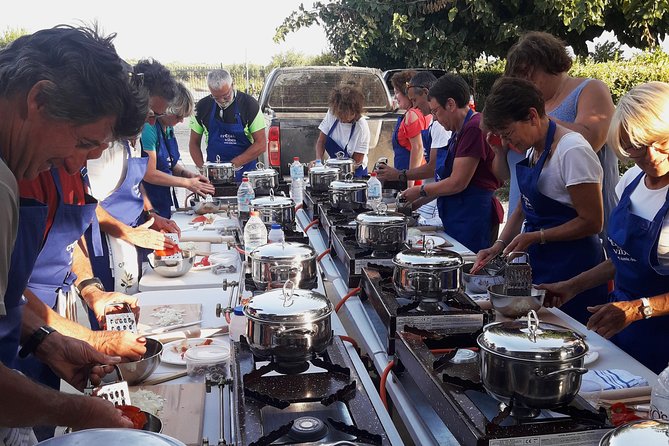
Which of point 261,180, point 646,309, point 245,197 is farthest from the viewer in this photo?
point 261,180

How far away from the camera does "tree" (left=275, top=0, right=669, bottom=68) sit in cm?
1083

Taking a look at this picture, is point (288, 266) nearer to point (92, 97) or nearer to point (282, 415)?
point (282, 415)

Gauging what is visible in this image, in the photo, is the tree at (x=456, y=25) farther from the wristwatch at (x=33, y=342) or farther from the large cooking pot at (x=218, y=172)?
the wristwatch at (x=33, y=342)

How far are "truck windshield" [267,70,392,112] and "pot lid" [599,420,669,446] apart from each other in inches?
277

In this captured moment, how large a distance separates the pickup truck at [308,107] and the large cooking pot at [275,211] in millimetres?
3600

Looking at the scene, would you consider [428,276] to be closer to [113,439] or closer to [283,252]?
[283,252]

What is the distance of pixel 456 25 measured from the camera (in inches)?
504

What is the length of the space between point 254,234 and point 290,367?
4.70ft

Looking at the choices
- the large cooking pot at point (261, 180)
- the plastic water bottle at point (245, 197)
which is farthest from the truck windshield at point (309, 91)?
the plastic water bottle at point (245, 197)

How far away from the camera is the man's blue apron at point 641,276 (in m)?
2.20

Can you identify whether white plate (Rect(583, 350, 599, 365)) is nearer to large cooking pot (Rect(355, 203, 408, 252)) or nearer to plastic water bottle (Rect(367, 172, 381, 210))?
large cooking pot (Rect(355, 203, 408, 252))

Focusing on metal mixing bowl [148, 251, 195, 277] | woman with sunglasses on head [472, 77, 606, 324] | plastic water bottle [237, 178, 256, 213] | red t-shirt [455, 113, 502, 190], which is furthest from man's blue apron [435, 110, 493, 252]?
metal mixing bowl [148, 251, 195, 277]

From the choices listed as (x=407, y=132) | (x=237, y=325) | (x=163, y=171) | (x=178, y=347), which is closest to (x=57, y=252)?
(x=178, y=347)

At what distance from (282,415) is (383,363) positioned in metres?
0.57
